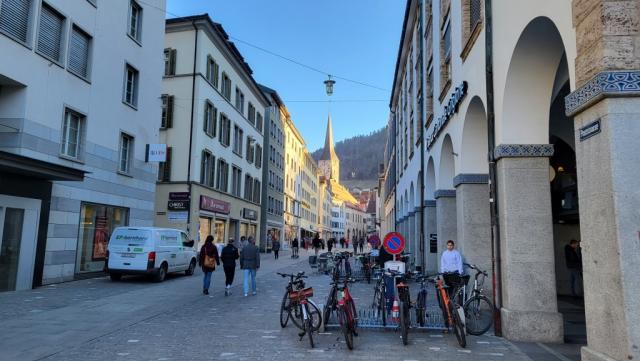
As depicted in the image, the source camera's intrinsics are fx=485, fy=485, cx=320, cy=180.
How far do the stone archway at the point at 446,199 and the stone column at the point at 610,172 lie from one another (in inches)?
419

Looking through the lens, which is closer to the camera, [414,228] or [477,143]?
[477,143]

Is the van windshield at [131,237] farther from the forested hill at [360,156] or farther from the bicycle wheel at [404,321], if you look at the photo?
the forested hill at [360,156]

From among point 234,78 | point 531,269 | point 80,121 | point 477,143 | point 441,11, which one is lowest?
point 531,269

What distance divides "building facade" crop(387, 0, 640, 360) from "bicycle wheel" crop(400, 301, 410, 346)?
1888 mm

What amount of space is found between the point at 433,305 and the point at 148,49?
17167 mm

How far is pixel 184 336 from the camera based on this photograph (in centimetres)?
855

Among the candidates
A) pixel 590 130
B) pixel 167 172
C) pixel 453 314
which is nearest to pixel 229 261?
pixel 453 314

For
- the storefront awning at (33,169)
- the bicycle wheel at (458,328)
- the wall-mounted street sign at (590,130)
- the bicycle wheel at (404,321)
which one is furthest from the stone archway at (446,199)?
the storefront awning at (33,169)

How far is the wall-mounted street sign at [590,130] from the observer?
5.45 meters

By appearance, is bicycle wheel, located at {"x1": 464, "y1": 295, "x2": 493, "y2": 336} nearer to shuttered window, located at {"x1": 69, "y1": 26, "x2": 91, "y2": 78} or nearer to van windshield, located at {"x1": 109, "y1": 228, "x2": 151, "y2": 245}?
van windshield, located at {"x1": 109, "y1": 228, "x2": 151, "y2": 245}

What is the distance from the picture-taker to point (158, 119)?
2325 cm

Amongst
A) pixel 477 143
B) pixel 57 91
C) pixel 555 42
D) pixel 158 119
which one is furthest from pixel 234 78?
pixel 555 42

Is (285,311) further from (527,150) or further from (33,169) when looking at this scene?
(33,169)

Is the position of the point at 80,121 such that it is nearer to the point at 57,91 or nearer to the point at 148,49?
the point at 57,91
